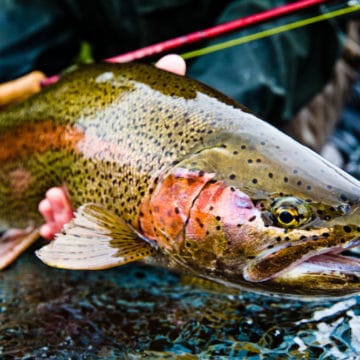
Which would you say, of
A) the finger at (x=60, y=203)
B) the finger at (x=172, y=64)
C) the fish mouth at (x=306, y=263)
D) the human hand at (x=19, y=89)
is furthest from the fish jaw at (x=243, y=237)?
the human hand at (x=19, y=89)

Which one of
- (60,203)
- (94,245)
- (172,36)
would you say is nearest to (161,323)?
(94,245)

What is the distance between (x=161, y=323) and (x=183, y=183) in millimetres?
451

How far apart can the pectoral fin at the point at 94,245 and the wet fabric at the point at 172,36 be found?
1593mm

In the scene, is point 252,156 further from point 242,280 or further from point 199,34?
point 199,34

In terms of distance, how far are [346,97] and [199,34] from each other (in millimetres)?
2448

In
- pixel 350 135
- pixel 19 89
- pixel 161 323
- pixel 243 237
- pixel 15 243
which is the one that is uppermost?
pixel 19 89

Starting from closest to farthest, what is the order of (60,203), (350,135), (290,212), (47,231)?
1. (290,212)
2. (60,203)
3. (47,231)
4. (350,135)

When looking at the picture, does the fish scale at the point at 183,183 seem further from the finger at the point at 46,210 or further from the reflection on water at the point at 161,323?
the reflection on water at the point at 161,323

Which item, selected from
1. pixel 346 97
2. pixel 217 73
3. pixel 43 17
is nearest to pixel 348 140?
pixel 346 97

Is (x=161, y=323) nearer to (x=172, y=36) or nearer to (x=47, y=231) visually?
(x=47, y=231)

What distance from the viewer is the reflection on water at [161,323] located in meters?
1.75

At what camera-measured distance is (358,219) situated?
1.52m

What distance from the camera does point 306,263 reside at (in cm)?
157

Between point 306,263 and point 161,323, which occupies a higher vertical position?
point 306,263
